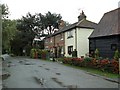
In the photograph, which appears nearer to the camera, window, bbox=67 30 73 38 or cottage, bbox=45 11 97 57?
cottage, bbox=45 11 97 57

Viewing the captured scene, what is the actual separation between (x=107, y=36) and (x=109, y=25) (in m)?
2.18

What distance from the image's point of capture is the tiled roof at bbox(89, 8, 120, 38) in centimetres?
2917

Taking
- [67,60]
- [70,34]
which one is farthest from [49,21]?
[67,60]

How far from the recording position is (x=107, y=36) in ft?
97.7

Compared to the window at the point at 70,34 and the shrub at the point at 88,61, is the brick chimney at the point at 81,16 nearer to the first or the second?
the window at the point at 70,34

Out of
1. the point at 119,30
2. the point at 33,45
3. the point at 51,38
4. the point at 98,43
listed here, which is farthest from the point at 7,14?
the point at 33,45

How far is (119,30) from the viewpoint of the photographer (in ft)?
91.9

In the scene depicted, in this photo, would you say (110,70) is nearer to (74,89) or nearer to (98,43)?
(74,89)

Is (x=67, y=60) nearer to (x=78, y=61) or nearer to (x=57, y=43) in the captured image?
(x=78, y=61)

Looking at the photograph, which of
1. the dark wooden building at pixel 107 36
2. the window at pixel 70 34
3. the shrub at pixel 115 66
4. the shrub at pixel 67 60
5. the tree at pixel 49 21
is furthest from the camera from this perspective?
the tree at pixel 49 21

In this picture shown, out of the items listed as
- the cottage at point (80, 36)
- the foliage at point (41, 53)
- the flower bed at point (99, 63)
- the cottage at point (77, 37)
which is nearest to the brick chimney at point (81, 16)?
the cottage at point (77, 37)

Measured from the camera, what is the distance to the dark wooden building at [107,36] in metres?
28.7

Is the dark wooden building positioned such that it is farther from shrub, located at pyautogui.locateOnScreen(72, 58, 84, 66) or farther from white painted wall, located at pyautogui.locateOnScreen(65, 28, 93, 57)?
white painted wall, located at pyautogui.locateOnScreen(65, 28, 93, 57)

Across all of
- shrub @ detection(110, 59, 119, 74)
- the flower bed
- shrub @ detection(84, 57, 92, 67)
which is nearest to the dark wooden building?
the flower bed
